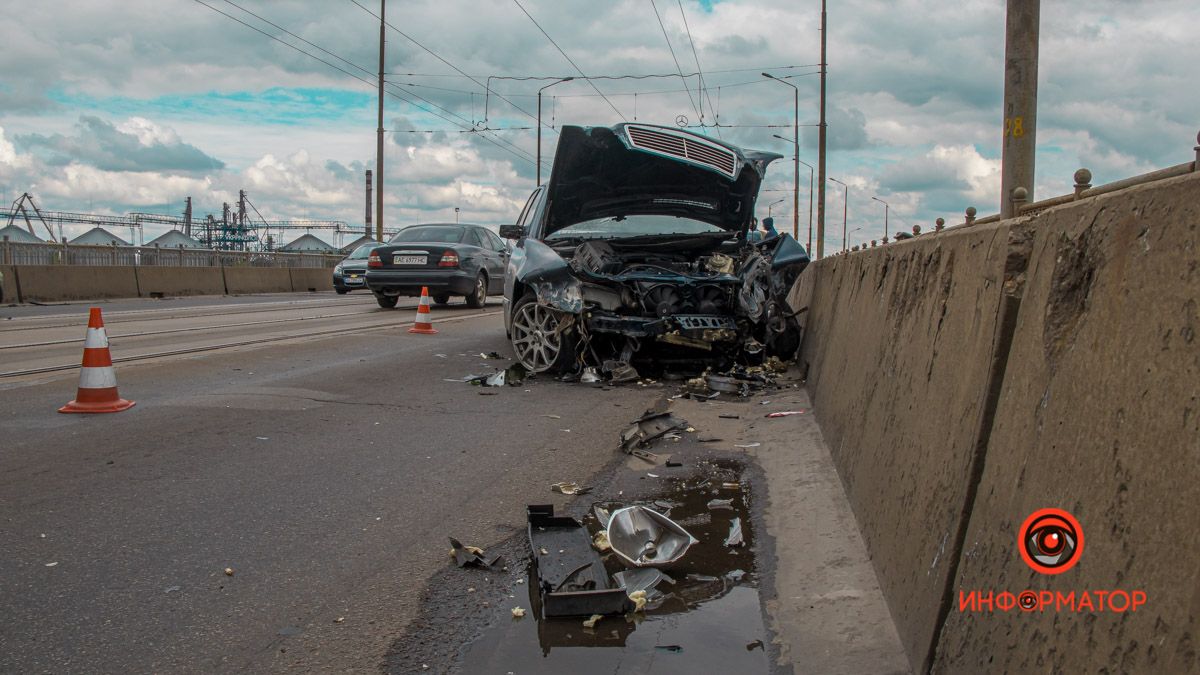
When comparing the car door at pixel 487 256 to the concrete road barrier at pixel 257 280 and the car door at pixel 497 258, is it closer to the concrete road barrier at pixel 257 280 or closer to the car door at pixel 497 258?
the car door at pixel 497 258

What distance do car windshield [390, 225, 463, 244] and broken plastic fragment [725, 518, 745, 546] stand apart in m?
13.9

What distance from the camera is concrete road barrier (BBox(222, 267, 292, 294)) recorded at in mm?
26453

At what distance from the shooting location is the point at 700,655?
9.14ft

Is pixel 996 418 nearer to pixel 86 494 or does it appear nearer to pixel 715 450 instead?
pixel 715 450

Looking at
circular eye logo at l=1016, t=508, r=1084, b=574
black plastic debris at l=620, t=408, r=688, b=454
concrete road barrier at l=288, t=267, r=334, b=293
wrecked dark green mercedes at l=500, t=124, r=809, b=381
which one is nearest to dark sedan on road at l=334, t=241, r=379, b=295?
concrete road barrier at l=288, t=267, r=334, b=293

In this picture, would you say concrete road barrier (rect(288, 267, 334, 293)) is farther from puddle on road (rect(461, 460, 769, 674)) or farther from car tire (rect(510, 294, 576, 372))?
puddle on road (rect(461, 460, 769, 674))

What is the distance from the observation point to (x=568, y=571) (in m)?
3.29

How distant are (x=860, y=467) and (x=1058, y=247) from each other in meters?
1.82

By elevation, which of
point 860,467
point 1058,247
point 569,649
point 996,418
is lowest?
point 569,649

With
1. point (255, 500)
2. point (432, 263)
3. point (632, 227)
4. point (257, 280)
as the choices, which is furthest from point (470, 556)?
point (257, 280)

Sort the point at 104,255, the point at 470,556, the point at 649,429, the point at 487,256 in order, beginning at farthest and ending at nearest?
the point at 104,255, the point at 487,256, the point at 649,429, the point at 470,556

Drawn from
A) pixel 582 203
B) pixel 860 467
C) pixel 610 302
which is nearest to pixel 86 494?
pixel 860 467

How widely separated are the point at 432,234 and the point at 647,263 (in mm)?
9624

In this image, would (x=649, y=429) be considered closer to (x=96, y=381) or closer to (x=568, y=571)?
(x=568, y=571)
